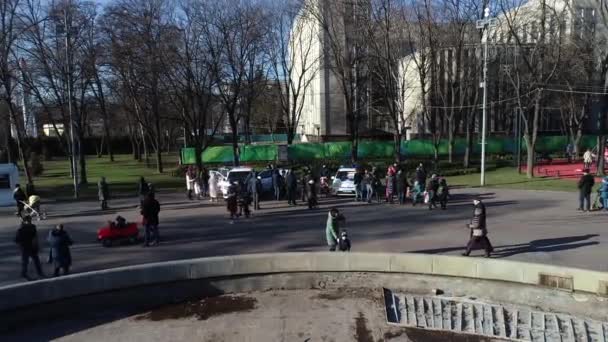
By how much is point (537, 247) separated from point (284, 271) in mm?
7343

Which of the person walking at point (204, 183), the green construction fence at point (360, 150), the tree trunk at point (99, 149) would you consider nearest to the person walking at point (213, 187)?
the person walking at point (204, 183)

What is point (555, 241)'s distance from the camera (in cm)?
1404

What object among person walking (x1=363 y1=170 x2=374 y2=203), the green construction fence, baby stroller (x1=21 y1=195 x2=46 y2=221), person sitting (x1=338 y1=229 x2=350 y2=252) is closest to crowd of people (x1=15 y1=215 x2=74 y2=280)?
person sitting (x1=338 y1=229 x2=350 y2=252)

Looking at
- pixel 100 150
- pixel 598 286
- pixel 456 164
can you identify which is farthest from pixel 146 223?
pixel 100 150

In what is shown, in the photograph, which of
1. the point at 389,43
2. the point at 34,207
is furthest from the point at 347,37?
the point at 34,207

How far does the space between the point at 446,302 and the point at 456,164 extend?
1194 inches

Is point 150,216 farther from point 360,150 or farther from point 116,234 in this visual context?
point 360,150

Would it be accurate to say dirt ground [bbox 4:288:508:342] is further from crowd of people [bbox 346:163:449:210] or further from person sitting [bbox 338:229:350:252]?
crowd of people [bbox 346:163:449:210]

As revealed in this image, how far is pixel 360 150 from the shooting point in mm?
44844

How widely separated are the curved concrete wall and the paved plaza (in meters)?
3.13

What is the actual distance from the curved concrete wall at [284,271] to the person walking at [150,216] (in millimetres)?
4674

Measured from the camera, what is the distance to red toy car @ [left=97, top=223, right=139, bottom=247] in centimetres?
1452

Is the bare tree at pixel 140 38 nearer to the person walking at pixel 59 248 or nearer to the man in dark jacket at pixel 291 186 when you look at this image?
the man in dark jacket at pixel 291 186

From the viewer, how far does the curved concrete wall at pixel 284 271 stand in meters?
8.81
